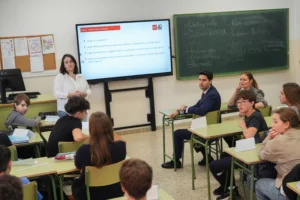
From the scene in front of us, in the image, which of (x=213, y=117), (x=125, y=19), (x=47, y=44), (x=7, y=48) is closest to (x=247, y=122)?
(x=213, y=117)

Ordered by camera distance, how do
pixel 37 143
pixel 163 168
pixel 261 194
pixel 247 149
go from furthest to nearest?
pixel 163 168
pixel 37 143
pixel 247 149
pixel 261 194

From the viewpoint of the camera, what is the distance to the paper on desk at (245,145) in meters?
3.66

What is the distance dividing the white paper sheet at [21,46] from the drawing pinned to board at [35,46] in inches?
2.8

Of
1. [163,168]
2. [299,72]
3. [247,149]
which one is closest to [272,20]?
[299,72]

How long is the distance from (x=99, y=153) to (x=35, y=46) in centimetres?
409

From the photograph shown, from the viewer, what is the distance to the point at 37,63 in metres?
6.81

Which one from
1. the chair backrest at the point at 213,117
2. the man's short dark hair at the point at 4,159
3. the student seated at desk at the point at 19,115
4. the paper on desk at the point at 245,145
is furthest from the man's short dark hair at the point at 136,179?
the student seated at desk at the point at 19,115

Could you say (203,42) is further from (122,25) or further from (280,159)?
(280,159)

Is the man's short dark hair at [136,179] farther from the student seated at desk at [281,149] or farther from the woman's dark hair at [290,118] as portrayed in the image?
the woman's dark hair at [290,118]

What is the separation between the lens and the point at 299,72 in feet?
27.7

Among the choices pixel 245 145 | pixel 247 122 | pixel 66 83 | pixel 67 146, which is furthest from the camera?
pixel 66 83

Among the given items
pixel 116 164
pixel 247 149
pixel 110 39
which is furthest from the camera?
pixel 110 39

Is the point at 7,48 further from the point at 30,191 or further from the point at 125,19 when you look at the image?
the point at 30,191

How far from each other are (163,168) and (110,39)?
8.78ft
